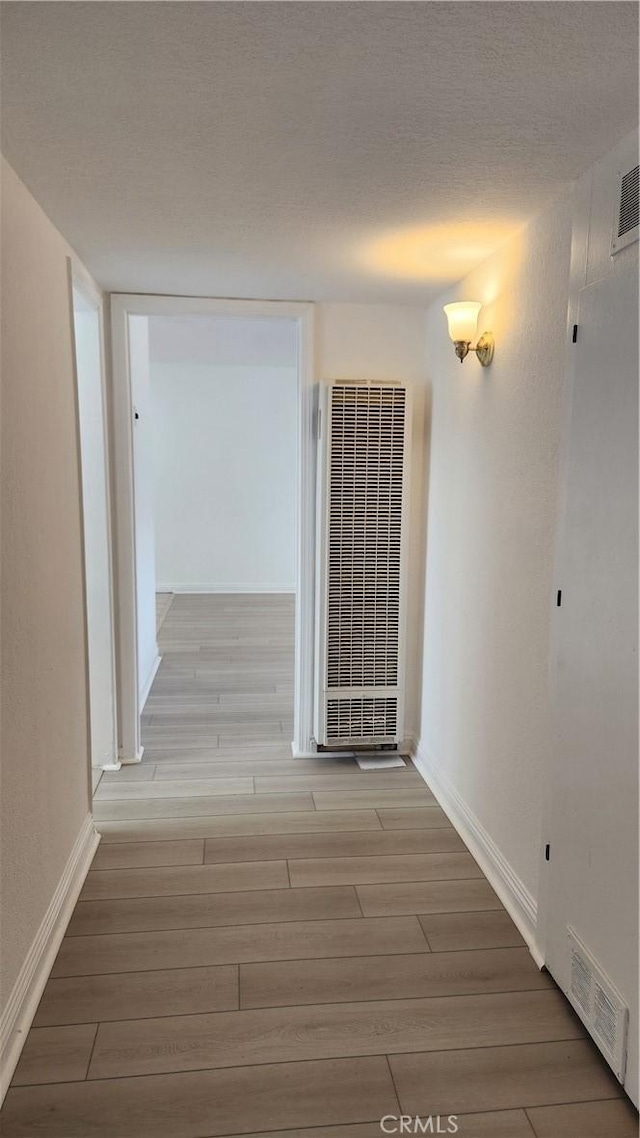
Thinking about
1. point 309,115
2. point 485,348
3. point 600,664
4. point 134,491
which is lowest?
point 600,664

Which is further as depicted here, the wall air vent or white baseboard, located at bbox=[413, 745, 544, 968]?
white baseboard, located at bbox=[413, 745, 544, 968]

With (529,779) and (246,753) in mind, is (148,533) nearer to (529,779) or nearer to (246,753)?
(246,753)

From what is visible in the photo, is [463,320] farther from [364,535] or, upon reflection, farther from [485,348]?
[364,535]

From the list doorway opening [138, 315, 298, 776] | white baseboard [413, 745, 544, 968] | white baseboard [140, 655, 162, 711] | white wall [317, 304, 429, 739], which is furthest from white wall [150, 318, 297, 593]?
white baseboard [413, 745, 544, 968]

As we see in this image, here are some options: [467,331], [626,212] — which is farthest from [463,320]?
[626,212]

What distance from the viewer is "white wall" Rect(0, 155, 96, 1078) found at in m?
1.87

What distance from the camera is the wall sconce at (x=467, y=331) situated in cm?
271

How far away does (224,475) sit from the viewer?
7961 mm

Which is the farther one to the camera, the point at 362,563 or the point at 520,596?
the point at 362,563

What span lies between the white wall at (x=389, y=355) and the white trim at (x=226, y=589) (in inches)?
175

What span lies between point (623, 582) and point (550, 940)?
1136 mm

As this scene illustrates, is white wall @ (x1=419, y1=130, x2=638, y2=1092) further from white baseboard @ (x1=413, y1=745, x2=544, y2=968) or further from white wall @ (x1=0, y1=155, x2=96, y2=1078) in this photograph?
white wall @ (x1=0, y1=155, x2=96, y2=1078)

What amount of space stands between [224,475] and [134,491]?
4.44m

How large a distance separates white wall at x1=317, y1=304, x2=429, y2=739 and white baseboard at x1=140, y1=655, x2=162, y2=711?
1.92 meters
